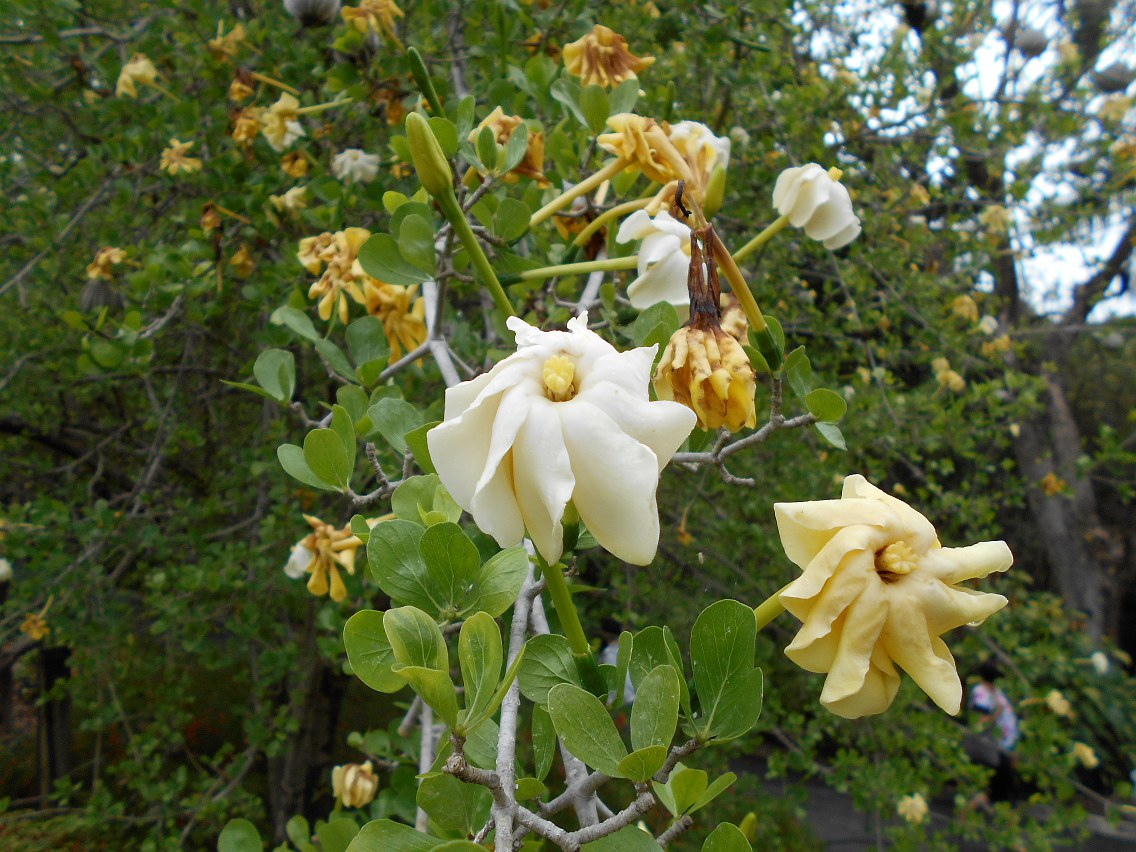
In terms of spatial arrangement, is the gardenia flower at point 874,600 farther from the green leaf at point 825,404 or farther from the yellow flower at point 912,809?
the yellow flower at point 912,809

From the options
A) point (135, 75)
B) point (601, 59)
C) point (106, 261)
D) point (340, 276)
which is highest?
point (601, 59)

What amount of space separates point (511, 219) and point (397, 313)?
262 millimetres

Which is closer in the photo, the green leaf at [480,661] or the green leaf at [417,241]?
the green leaf at [480,661]

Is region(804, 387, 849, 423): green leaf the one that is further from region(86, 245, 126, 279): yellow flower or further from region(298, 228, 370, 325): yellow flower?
region(86, 245, 126, 279): yellow flower

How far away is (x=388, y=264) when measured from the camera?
680 millimetres

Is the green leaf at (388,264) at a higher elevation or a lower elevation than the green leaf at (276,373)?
higher

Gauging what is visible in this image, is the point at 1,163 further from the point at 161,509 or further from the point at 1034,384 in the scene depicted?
the point at 1034,384

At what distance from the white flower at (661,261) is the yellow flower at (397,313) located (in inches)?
12.7

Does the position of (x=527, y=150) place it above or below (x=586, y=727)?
above

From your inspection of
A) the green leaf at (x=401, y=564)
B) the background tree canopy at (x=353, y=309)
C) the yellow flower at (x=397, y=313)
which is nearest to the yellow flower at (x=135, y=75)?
the background tree canopy at (x=353, y=309)

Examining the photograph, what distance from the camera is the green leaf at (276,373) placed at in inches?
30.8

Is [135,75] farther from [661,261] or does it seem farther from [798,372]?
[798,372]

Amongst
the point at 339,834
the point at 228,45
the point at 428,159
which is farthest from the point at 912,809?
the point at 228,45

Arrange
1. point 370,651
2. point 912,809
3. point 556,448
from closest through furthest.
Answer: point 556,448
point 370,651
point 912,809
